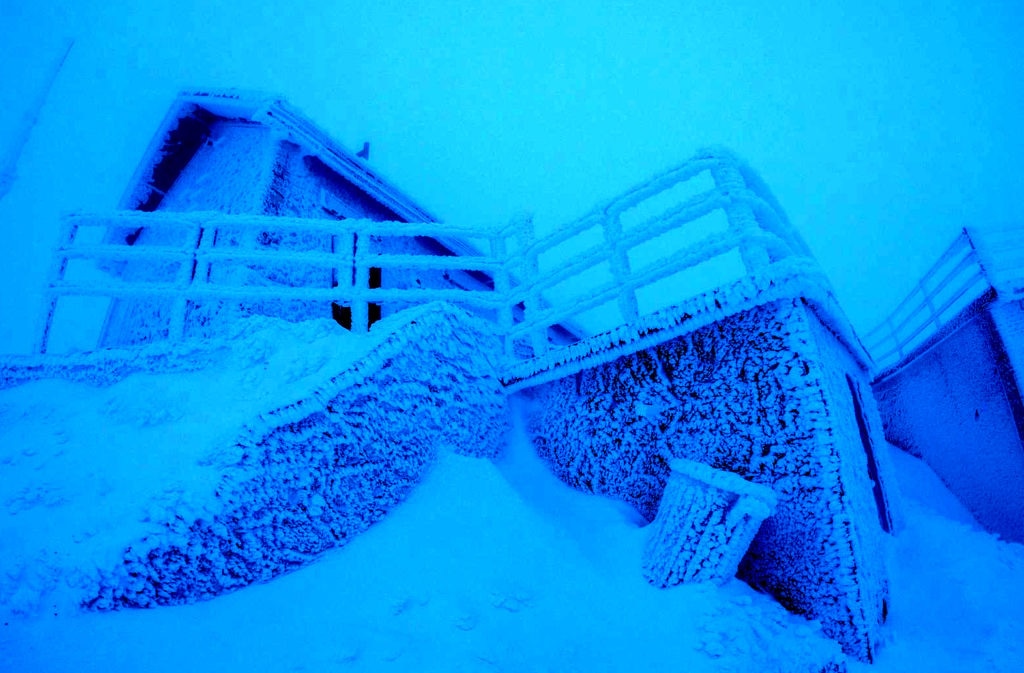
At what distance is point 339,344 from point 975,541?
5.99 metres

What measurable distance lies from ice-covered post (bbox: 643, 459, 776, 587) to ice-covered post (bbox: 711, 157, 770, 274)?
4.59 ft

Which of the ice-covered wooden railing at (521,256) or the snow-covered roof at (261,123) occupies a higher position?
the snow-covered roof at (261,123)

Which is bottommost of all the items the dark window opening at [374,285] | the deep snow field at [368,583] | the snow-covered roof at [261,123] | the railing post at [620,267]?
the deep snow field at [368,583]

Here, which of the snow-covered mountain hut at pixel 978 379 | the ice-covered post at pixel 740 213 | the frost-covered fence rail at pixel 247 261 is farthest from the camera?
the snow-covered mountain hut at pixel 978 379

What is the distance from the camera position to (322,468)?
2.79 m

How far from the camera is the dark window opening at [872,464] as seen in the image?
457 cm

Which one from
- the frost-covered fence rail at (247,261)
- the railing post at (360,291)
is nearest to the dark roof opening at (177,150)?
the frost-covered fence rail at (247,261)

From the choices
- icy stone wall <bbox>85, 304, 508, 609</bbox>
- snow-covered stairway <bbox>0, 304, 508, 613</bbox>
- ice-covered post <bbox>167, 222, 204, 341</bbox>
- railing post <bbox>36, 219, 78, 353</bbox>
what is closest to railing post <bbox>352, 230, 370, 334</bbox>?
snow-covered stairway <bbox>0, 304, 508, 613</bbox>

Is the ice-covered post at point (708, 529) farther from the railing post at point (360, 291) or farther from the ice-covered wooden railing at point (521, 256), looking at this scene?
the railing post at point (360, 291)

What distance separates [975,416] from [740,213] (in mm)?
5483

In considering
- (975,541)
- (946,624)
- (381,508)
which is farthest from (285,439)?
(975,541)

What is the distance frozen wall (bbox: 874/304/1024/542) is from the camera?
5.79 m

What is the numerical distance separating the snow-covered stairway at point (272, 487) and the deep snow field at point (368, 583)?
0.08 feet

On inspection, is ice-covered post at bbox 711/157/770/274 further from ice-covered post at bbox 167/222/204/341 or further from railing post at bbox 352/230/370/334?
ice-covered post at bbox 167/222/204/341
